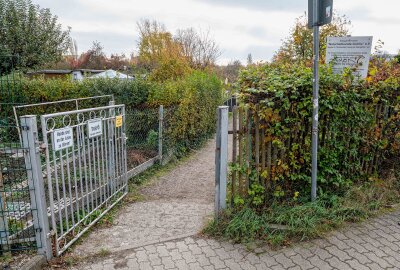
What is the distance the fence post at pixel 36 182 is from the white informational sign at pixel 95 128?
982 mm

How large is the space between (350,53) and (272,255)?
3141 mm

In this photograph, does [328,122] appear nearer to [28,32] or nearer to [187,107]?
[187,107]

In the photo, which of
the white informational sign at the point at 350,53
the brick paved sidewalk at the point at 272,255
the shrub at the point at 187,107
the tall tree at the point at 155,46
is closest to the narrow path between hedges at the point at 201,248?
the brick paved sidewalk at the point at 272,255

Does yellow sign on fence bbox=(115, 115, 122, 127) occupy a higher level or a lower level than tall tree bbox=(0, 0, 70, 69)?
lower

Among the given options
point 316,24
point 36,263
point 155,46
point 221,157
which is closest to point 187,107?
point 221,157

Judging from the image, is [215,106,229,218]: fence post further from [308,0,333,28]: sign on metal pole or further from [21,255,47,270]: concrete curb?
[21,255,47,270]: concrete curb

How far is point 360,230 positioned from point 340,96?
70.0 inches

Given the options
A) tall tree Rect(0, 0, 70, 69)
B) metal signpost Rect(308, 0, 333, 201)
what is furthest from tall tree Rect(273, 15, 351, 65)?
tall tree Rect(0, 0, 70, 69)

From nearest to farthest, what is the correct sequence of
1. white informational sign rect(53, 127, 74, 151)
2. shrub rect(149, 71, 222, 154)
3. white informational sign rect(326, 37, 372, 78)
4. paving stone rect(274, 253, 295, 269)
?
paving stone rect(274, 253, 295, 269) → white informational sign rect(53, 127, 74, 151) → white informational sign rect(326, 37, 372, 78) → shrub rect(149, 71, 222, 154)

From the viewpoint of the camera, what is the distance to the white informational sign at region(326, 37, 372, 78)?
439cm

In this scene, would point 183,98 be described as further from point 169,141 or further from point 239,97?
point 239,97

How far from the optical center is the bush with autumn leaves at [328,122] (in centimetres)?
393

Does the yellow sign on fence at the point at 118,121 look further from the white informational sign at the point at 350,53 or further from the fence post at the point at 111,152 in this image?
the white informational sign at the point at 350,53

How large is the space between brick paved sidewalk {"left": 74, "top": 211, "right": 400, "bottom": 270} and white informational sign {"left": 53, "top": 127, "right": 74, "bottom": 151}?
135cm
